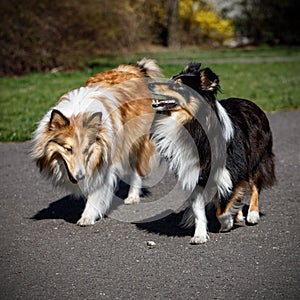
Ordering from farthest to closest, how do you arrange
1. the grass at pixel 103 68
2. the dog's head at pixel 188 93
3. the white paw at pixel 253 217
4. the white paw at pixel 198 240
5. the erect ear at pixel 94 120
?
1. the grass at pixel 103 68
2. the white paw at pixel 253 217
3. the erect ear at pixel 94 120
4. the white paw at pixel 198 240
5. the dog's head at pixel 188 93

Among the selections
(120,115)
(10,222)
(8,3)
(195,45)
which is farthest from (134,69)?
(195,45)

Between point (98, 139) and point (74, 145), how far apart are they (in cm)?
32

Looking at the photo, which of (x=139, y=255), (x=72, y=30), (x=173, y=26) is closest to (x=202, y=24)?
(x=173, y=26)

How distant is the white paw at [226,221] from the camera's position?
16.8ft

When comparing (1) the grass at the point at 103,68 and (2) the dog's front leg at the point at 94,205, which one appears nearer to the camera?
(2) the dog's front leg at the point at 94,205

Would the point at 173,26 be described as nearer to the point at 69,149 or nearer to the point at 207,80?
the point at 69,149

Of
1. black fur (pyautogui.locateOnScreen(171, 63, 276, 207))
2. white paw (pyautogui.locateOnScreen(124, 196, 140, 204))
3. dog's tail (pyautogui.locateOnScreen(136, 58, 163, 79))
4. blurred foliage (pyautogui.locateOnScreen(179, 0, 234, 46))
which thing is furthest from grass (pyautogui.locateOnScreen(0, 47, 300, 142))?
blurred foliage (pyautogui.locateOnScreen(179, 0, 234, 46))

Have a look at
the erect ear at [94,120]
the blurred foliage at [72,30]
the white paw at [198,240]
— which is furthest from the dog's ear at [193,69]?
the blurred foliage at [72,30]

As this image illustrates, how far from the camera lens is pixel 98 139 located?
5324mm

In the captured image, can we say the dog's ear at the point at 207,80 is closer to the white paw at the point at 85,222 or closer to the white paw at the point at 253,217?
the white paw at the point at 253,217

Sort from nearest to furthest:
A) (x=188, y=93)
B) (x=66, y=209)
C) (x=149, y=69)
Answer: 1. (x=188, y=93)
2. (x=66, y=209)
3. (x=149, y=69)

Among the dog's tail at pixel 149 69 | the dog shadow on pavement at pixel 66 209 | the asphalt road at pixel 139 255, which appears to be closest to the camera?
the asphalt road at pixel 139 255

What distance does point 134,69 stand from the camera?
261 inches

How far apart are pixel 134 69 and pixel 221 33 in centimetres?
2559
